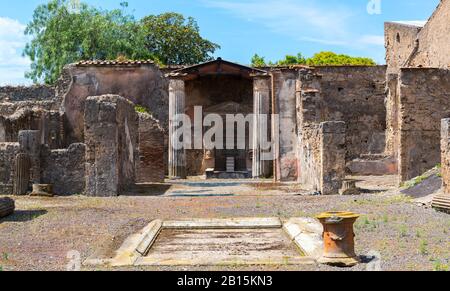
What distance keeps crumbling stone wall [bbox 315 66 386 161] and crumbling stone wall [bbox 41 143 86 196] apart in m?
15.4

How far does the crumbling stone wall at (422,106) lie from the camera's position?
48.8ft

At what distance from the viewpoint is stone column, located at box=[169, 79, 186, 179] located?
20891mm

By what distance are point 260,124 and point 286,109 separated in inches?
65.5

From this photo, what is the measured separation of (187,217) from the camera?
30.5 feet

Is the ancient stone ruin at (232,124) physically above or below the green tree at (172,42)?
below

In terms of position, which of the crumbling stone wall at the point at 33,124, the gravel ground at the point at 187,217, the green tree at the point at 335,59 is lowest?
the gravel ground at the point at 187,217

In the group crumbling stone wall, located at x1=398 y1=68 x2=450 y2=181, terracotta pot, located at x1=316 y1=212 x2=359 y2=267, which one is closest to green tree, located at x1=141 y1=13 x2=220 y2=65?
crumbling stone wall, located at x1=398 y1=68 x2=450 y2=181

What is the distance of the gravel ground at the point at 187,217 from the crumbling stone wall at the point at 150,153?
4816 millimetres

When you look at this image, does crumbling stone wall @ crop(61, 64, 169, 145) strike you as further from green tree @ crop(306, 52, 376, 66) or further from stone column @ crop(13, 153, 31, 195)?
green tree @ crop(306, 52, 376, 66)

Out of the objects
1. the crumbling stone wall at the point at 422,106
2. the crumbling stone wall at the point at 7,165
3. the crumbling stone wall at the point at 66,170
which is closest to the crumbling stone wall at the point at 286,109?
the crumbling stone wall at the point at 422,106

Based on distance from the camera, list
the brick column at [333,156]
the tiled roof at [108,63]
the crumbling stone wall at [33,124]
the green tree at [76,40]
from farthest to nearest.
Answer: the green tree at [76,40], the tiled roof at [108,63], the crumbling stone wall at [33,124], the brick column at [333,156]

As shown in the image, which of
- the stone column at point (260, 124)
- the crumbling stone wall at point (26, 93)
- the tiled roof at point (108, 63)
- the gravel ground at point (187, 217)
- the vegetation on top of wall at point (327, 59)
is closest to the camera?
the gravel ground at point (187, 217)

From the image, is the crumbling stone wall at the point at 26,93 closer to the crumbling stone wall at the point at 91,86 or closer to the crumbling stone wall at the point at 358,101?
the crumbling stone wall at the point at 91,86

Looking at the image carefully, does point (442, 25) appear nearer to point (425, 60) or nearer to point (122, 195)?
point (425, 60)
